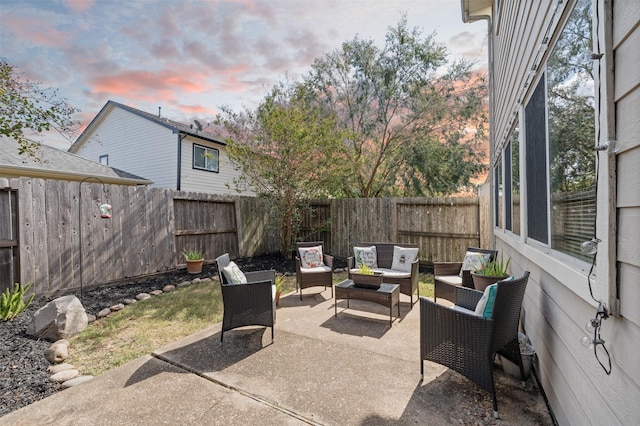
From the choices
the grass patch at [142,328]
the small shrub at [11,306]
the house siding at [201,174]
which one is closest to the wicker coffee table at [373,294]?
the grass patch at [142,328]

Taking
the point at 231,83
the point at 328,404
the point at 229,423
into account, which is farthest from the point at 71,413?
the point at 231,83

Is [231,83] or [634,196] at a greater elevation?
[231,83]

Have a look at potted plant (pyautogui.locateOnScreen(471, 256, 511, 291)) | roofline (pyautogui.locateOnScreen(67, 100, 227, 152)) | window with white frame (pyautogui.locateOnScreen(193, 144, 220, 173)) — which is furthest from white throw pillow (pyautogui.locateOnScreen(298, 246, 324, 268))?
window with white frame (pyautogui.locateOnScreen(193, 144, 220, 173))

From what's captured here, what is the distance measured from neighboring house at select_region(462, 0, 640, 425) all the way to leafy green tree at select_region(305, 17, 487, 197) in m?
7.01

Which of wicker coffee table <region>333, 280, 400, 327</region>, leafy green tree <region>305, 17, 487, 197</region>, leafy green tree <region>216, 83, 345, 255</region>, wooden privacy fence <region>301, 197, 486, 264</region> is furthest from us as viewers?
leafy green tree <region>305, 17, 487, 197</region>

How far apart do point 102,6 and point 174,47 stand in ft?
5.44

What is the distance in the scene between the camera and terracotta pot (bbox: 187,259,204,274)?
6582 millimetres

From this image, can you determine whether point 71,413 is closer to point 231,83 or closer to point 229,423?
point 229,423

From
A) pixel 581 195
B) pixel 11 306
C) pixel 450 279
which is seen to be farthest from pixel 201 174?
pixel 581 195

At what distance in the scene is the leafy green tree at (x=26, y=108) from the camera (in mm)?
3557

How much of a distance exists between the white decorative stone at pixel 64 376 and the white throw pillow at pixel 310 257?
11.0ft

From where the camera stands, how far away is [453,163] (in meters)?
10.3

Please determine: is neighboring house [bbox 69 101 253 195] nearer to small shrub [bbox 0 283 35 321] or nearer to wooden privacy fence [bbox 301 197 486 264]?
wooden privacy fence [bbox 301 197 486 264]

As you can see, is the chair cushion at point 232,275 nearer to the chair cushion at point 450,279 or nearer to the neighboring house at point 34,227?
the chair cushion at point 450,279
